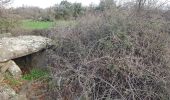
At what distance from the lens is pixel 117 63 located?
23.1 ft

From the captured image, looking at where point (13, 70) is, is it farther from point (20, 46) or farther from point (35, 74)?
point (20, 46)

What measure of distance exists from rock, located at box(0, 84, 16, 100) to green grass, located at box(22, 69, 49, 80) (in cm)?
130

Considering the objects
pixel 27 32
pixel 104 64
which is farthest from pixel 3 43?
pixel 104 64

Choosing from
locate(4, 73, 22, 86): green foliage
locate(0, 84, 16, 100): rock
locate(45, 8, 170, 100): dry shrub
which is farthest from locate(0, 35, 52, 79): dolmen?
locate(45, 8, 170, 100): dry shrub

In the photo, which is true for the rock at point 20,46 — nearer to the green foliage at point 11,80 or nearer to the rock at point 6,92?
the green foliage at point 11,80

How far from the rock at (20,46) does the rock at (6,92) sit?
1384 mm

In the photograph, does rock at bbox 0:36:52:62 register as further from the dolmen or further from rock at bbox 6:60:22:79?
rock at bbox 6:60:22:79

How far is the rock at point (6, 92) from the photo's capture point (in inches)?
278

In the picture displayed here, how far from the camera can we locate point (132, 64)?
22.9 feet

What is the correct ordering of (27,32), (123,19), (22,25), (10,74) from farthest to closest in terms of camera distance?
(22,25) → (27,32) → (10,74) → (123,19)

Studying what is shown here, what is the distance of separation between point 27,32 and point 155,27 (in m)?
5.86

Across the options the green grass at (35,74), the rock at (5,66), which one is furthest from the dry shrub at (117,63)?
the rock at (5,66)

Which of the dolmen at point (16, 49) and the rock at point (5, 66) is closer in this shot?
the rock at point (5, 66)

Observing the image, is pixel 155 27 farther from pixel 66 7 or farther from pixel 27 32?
pixel 66 7
